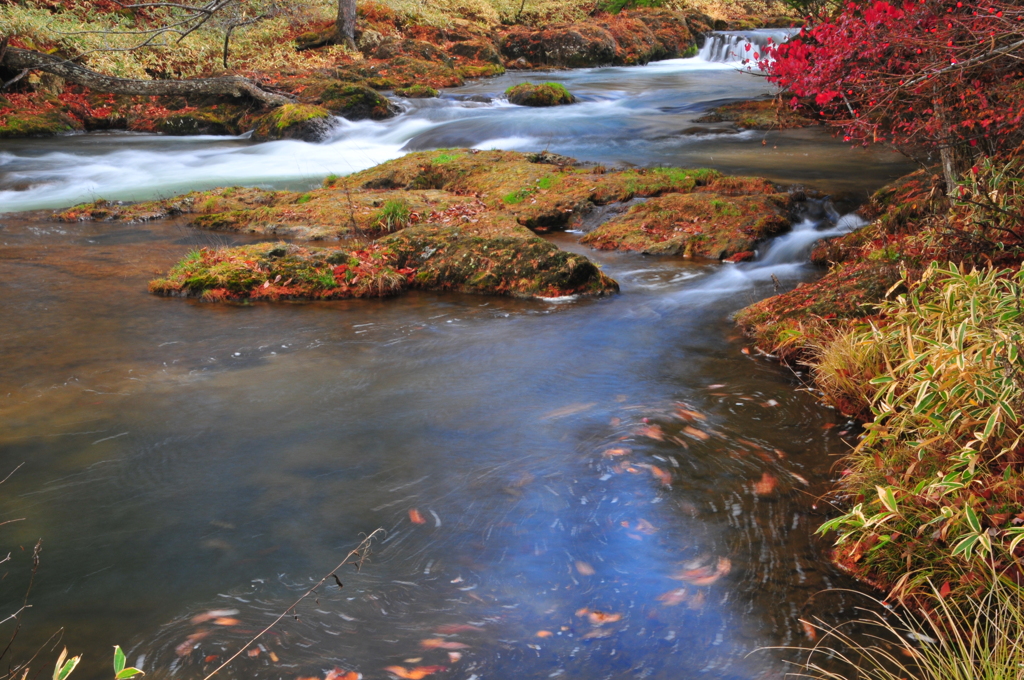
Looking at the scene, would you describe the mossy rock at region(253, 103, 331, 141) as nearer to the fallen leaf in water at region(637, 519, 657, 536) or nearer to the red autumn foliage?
the red autumn foliage

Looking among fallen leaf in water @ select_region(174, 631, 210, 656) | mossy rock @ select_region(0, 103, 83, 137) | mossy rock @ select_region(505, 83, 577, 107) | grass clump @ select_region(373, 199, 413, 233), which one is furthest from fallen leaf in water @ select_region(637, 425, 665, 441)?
mossy rock @ select_region(0, 103, 83, 137)

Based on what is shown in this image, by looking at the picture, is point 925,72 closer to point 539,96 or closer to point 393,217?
point 393,217

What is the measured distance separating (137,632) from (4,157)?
16.8 metres

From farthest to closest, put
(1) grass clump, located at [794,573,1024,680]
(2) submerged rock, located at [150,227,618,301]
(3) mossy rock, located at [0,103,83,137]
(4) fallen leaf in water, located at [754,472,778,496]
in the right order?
(3) mossy rock, located at [0,103,83,137]
(2) submerged rock, located at [150,227,618,301]
(4) fallen leaf in water, located at [754,472,778,496]
(1) grass clump, located at [794,573,1024,680]

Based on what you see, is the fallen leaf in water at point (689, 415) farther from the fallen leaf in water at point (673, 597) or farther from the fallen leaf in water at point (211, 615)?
the fallen leaf in water at point (211, 615)

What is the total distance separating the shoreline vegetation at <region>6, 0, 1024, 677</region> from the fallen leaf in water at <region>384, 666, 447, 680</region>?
186cm

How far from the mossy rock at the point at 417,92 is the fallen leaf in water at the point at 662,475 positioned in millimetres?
20129

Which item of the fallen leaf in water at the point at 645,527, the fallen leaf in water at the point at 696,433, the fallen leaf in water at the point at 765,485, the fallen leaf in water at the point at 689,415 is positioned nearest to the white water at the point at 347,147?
the fallen leaf in water at the point at 689,415

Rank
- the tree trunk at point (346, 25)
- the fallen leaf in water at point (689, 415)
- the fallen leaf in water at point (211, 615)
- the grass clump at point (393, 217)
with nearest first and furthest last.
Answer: the fallen leaf in water at point (211, 615) < the fallen leaf in water at point (689, 415) < the grass clump at point (393, 217) < the tree trunk at point (346, 25)

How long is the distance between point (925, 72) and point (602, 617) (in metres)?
3.70

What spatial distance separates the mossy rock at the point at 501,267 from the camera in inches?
322

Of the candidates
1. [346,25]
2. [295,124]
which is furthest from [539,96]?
[346,25]

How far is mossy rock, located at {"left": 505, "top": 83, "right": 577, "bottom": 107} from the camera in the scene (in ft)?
68.8

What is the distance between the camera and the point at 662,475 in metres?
4.54
